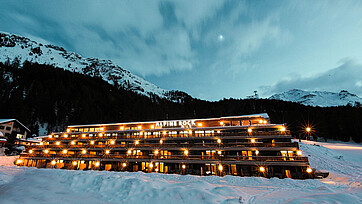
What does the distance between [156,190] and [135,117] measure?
106369mm

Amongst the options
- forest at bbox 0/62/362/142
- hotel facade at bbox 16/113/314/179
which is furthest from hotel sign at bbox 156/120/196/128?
forest at bbox 0/62/362/142

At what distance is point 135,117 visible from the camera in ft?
379

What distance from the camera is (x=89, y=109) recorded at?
367 feet

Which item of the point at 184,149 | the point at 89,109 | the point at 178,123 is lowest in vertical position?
the point at 184,149

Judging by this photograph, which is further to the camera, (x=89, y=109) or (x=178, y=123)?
(x=89, y=109)

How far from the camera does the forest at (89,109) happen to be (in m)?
83.1

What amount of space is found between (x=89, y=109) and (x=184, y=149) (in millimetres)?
97781

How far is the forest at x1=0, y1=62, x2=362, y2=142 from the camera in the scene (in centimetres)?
8312

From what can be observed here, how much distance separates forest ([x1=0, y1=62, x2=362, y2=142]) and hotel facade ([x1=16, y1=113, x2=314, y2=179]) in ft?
173

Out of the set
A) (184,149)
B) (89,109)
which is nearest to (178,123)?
(184,149)

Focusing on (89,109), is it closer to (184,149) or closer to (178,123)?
(178,123)

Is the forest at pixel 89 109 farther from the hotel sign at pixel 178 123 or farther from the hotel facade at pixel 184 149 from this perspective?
the hotel sign at pixel 178 123

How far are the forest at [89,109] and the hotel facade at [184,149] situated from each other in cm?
5288

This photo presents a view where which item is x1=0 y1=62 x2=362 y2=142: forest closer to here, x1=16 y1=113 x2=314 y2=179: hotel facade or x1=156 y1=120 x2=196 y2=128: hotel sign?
x1=16 y1=113 x2=314 y2=179: hotel facade
